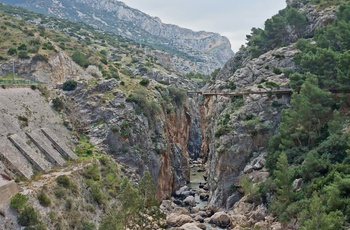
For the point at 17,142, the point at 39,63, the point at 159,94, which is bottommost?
the point at 17,142

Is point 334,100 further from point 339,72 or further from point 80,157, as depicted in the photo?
point 80,157

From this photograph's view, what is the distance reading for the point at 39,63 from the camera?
86.8m

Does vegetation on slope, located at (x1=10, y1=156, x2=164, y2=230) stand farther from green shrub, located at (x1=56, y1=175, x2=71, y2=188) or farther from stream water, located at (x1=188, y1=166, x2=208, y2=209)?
stream water, located at (x1=188, y1=166, x2=208, y2=209)

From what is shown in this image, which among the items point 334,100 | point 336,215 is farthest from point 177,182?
point 336,215

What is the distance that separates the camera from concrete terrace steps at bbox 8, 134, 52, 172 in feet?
154

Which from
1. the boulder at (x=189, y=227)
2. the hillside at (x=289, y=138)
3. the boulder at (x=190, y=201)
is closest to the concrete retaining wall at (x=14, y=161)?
the boulder at (x=189, y=227)

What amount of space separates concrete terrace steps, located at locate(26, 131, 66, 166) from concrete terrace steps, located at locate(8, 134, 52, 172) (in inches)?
61.5

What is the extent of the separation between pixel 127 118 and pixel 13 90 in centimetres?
1973

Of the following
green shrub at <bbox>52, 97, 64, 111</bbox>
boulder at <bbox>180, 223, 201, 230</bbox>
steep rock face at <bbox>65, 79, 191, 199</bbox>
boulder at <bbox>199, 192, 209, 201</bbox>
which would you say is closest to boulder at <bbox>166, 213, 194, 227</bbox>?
boulder at <bbox>180, 223, 201, 230</bbox>

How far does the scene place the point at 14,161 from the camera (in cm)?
4431

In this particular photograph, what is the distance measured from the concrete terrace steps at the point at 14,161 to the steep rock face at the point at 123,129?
1846 centimetres

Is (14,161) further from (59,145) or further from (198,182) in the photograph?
(198,182)

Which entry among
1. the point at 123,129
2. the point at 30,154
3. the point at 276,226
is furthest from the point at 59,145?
the point at 276,226

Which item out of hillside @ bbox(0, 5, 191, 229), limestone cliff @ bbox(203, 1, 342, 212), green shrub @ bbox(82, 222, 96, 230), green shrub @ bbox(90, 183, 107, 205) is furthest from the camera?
limestone cliff @ bbox(203, 1, 342, 212)
